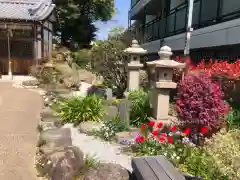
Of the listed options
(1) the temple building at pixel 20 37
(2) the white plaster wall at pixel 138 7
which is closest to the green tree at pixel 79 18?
(2) the white plaster wall at pixel 138 7

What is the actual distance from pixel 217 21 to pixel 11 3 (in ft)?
48.6

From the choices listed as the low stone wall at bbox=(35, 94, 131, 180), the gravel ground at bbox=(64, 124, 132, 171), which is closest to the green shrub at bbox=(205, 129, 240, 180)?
the low stone wall at bbox=(35, 94, 131, 180)

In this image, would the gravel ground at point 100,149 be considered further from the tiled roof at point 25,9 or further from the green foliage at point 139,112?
the tiled roof at point 25,9

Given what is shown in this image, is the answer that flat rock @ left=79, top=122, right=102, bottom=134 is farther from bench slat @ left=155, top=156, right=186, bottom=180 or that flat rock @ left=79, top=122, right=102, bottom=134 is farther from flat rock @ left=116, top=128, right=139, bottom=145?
bench slat @ left=155, top=156, right=186, bottom=180

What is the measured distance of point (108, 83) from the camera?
11.9 meters

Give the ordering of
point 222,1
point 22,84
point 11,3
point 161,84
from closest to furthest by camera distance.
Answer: point 161,84, point 222,1, point 22,84, point 11,3

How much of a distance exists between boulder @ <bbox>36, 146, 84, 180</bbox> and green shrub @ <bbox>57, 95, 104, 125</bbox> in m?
2.79

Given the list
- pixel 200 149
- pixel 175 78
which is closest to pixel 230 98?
pixel 175 78

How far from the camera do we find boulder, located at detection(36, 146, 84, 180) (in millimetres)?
4468

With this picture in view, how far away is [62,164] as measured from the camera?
179 inches

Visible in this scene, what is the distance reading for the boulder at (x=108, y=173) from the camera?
4.26 meters

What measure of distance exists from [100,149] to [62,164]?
1.43 metres

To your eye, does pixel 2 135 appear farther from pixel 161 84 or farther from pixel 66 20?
pixel 66 20

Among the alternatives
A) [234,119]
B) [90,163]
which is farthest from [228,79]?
[90,163]
